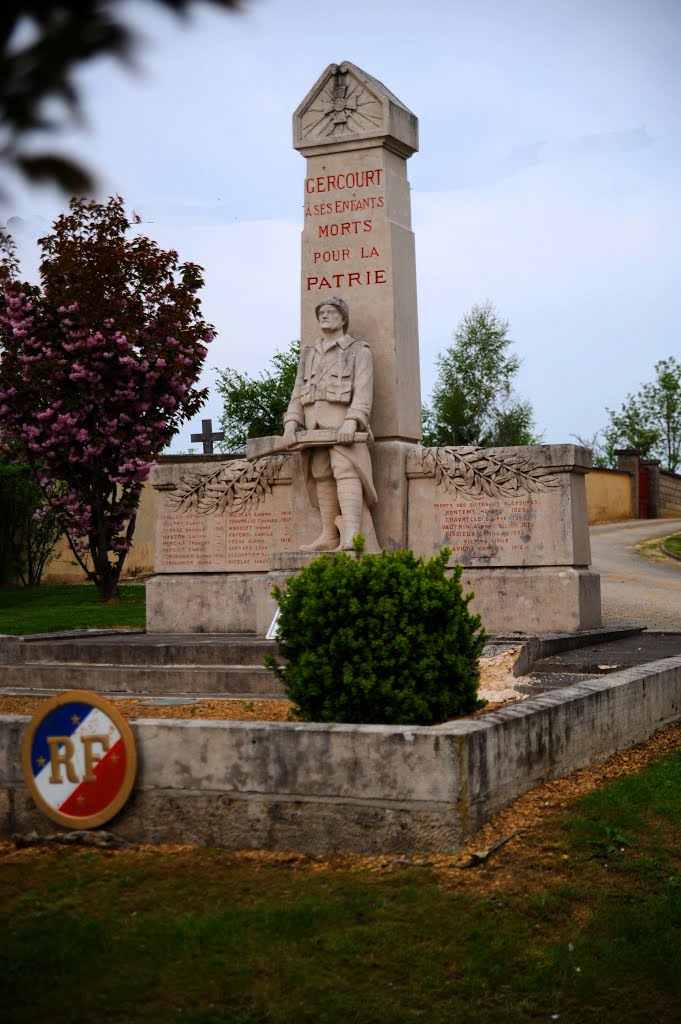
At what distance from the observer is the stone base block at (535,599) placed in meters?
11.4

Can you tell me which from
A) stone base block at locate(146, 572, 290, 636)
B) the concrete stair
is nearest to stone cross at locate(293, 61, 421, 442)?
stone base block at locate(146, 572, 290, 636)

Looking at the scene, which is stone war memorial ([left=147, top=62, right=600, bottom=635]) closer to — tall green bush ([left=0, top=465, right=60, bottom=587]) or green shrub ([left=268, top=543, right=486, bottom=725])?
green shrub ([left=268, top=543, right=486, bottom=725])

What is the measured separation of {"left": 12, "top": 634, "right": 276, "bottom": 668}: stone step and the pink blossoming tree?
7.80 metres

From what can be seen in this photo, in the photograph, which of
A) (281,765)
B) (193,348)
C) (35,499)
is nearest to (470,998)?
(281,765)

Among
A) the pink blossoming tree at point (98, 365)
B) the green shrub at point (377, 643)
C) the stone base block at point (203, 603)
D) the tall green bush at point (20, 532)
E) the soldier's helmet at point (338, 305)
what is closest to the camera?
the green shrub at point (377, 643)

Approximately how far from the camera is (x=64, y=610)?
17.8 metres

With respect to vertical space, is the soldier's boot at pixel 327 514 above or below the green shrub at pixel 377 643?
above

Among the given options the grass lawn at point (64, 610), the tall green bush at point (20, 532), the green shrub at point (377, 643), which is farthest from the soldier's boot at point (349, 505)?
the tall green bush at point (20, 532)

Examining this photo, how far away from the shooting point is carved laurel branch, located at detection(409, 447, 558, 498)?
11.7 metres

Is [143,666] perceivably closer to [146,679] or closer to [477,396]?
[146,679]

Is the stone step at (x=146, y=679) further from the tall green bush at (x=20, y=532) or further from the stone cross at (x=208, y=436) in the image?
the stone cross at (x=208, y=436)

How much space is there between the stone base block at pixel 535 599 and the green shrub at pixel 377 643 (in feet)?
15.7

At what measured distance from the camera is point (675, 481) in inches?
1687

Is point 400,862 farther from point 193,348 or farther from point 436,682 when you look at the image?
point 193,348
